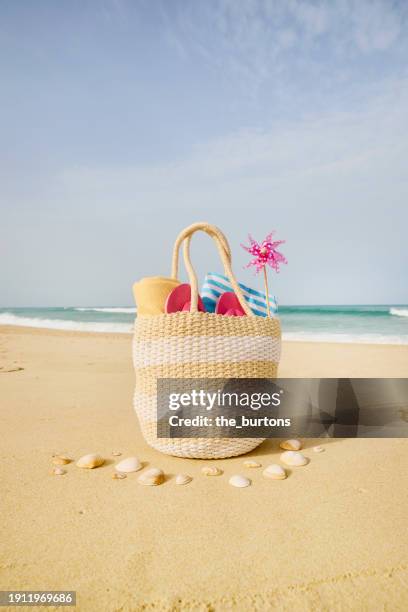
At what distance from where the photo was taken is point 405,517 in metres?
1.49

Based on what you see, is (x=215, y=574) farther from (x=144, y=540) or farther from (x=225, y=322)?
(x=225, y=322)

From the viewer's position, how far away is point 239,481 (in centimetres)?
175

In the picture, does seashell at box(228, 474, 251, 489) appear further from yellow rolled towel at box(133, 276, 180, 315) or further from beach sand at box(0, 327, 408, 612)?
yellow rolled towel at box(133, 276, 180, 315)

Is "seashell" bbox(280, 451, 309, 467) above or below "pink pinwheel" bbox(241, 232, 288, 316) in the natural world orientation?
below

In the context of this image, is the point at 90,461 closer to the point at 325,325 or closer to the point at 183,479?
the point at 183,479

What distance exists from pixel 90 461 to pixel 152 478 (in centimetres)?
38

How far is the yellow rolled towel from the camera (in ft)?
7.32

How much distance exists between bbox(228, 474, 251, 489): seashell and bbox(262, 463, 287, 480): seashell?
117 mm

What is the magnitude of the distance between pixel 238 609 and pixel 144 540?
400 millimetres

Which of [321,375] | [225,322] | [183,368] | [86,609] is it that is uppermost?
[225,322]

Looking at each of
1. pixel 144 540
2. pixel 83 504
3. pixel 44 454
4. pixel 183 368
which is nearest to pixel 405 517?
pixel 144 540

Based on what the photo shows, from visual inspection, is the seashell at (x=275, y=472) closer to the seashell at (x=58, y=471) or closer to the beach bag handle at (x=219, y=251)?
the beach bag handle at (x=219, y=251)

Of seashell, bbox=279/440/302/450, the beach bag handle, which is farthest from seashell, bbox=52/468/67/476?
seashell, bbox=279/440/302/450

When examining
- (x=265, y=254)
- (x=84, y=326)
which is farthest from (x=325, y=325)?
(x=265, y=254)
